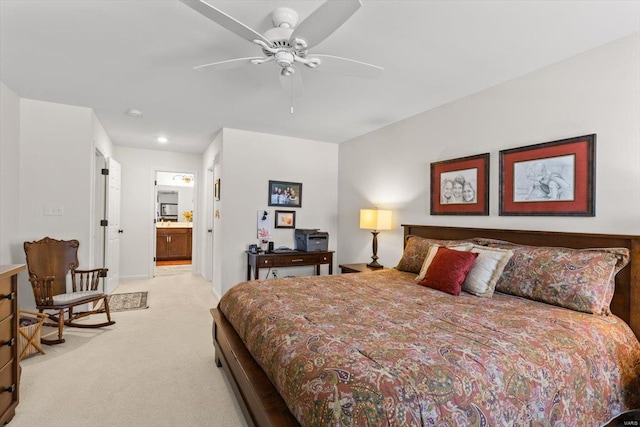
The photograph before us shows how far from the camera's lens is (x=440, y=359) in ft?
3.98

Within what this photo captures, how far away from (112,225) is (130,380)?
3.15 m

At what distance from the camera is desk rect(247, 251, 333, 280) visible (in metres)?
4.14

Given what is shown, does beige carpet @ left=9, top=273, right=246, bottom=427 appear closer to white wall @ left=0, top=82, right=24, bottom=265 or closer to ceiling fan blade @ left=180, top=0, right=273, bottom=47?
white wall @ left=0, top=82, right=24, bottom=265

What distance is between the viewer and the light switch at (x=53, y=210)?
342 centimetres

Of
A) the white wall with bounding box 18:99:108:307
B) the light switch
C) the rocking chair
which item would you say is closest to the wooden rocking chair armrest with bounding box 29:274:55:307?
the rocking chair

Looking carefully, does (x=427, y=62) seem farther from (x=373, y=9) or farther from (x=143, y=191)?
(x=143, y=191)

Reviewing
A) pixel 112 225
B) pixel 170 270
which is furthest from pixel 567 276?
pixel 170 270

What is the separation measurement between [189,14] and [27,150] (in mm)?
2773

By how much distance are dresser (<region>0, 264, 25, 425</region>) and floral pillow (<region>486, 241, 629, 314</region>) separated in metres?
3.14

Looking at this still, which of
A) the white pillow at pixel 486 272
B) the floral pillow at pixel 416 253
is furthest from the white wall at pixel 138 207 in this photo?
the white pillow at pixel 486 272

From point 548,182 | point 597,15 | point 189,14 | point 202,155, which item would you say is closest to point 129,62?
point 189,14

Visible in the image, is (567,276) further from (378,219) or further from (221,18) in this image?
(221,18)

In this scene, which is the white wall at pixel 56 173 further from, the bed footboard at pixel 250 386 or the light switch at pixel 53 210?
the bed footboard at pixel 250 386

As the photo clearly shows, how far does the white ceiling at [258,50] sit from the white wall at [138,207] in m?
2.22
